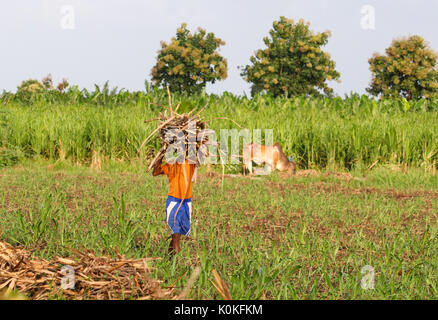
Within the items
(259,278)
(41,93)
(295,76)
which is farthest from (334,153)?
(295,76)

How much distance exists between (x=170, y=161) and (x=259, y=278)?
3.91 feet

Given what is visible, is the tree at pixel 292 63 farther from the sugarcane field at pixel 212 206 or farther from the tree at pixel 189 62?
the sugarcane field at pixel 212 206

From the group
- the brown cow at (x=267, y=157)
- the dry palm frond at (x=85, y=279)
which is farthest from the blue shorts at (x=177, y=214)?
the brown cow at (x=267, y=157)

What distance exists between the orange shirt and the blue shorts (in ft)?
0.16

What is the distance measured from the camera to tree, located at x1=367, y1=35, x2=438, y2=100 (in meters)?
41.8

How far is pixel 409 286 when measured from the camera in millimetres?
3518

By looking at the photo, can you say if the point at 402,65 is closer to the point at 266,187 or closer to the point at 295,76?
the point at 295,76

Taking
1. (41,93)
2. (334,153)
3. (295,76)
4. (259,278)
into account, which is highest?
(295,76)

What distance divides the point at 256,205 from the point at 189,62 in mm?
39819

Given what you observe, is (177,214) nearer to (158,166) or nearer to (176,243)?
(176,243)

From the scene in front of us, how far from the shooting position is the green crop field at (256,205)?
359 cm

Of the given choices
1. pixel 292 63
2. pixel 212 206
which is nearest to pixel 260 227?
pixel 212 206

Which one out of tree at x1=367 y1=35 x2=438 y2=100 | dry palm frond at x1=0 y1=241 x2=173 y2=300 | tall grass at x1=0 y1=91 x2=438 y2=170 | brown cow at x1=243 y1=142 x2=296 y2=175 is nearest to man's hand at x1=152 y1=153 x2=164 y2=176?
dry palm frond at x1=0 y1=241 x2=173 y2=300

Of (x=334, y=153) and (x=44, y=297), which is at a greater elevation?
(x=334, y=153)
